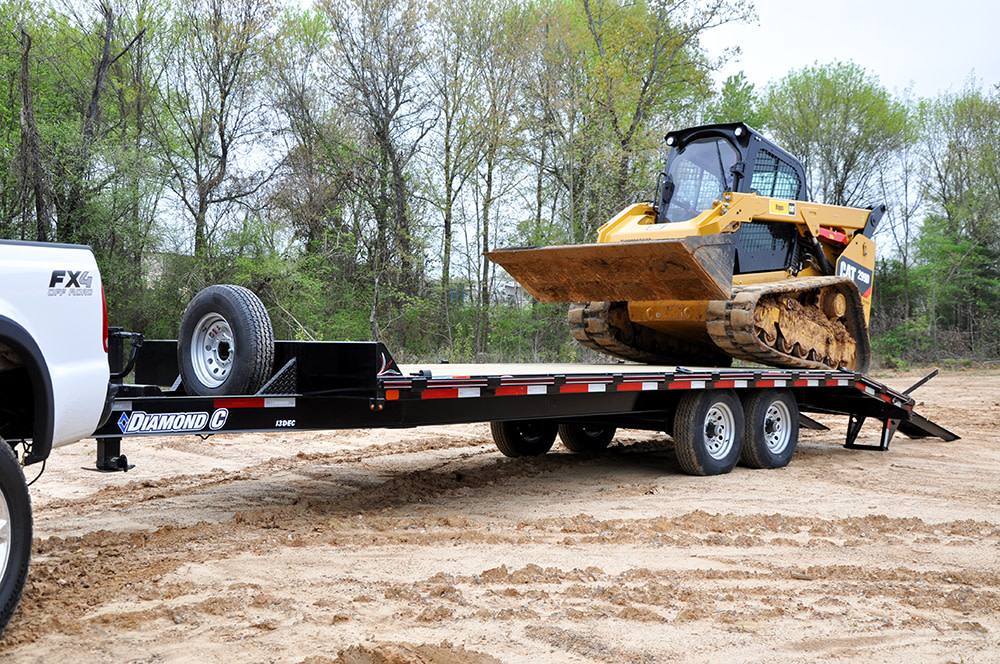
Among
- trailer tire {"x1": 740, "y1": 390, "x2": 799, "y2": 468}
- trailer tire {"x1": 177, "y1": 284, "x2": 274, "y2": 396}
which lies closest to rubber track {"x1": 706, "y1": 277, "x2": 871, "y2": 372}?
trailer tire {"x1": 740, "y1": 390, "x2": 799, "y2": 468}

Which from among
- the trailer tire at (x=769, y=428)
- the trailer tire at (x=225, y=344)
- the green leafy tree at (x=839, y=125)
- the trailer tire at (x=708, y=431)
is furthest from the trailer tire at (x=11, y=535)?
the green leafy tree at (x=839, y=125)

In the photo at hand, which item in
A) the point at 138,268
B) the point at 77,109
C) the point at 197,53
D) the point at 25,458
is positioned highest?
the point at 197,53

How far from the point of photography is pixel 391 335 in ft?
79.2

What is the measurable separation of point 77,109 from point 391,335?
979 centimetres

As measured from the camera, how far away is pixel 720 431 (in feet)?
31.0

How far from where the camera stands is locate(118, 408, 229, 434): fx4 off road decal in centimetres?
538

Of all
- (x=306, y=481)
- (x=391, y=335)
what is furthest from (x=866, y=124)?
(x=306, y=481)

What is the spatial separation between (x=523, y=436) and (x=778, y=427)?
2943 millimetres

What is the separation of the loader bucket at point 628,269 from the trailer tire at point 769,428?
1264 mm

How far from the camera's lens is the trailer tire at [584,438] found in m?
10.6

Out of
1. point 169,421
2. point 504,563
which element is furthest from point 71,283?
point 504,563

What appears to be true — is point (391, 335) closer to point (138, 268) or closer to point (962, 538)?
point (138, 268)

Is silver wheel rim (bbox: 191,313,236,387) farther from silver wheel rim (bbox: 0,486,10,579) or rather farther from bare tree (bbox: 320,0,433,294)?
bare tree (bbox: 320,0,433,294)

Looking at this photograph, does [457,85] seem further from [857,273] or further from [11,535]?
[11,535]
